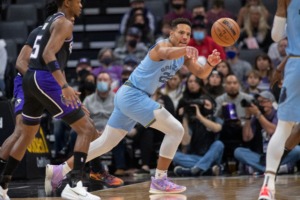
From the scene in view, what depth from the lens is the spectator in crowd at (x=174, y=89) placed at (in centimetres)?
1280

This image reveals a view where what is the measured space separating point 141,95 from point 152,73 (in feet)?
0.87

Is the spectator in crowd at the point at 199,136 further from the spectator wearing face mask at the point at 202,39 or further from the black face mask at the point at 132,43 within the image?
the black face mask at the point at 132,43

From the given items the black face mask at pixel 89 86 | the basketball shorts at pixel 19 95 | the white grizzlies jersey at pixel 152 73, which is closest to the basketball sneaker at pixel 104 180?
the basketball shorts at pixel 19 95

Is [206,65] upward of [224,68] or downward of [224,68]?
upward

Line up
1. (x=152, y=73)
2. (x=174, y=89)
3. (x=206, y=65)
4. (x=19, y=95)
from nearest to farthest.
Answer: (x=206, y=65) < (x=152, y=73) < (x=19, y=95) < (x=174, y=89)

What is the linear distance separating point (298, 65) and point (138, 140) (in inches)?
240

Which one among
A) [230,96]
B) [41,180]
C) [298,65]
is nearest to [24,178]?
[41,180]

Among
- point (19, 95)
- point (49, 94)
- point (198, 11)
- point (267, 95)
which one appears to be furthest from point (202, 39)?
point (49, 94)

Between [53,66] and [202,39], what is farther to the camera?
[202,39]

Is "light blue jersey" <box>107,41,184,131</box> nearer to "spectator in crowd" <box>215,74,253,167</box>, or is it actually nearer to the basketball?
the basketball

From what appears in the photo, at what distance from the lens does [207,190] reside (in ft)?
28.0

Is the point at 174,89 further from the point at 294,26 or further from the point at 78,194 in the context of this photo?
the point at 294,26

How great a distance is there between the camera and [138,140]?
40.4ft

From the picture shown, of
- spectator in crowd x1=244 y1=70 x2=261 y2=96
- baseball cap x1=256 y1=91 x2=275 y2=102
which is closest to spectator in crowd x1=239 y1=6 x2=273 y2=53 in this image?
spectator in crowd x1=244 y1=70 x2=261 y2=96
